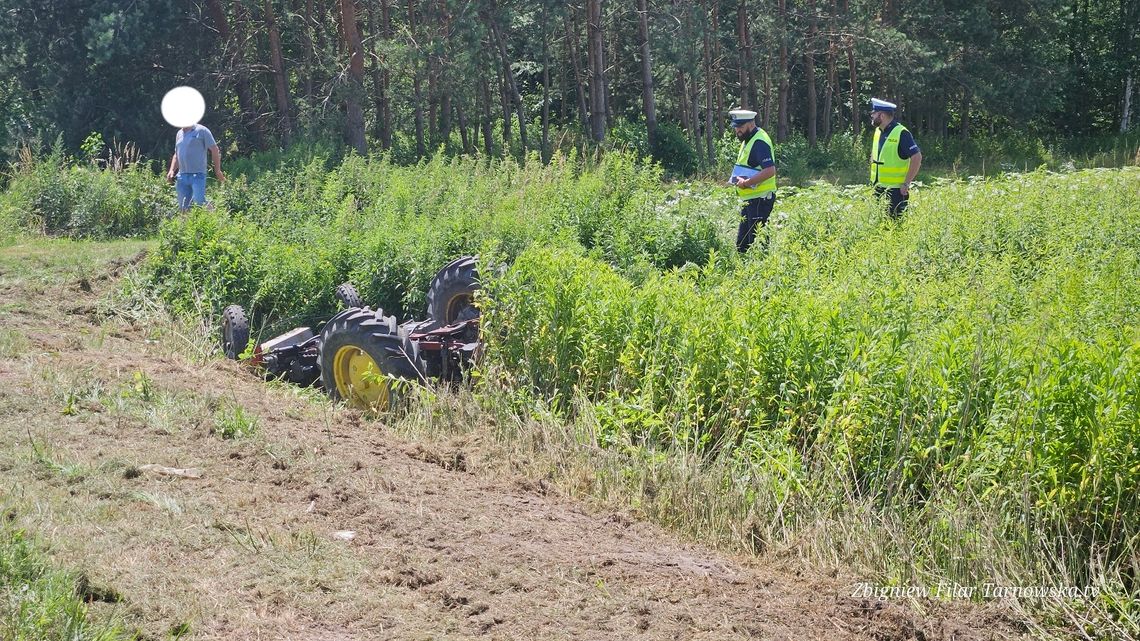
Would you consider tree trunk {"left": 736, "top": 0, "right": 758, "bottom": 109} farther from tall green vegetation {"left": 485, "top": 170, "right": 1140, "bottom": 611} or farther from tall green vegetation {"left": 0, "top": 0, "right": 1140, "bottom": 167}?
tall green vegetation {"left": 485, "top": 170, "right": 1140, "bottom": 611}

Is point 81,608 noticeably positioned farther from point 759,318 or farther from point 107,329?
point 107,329

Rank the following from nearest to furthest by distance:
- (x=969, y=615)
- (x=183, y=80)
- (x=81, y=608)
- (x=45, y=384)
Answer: (x=81, y=608)
(x=969, y=615)
(x=45, y=384)
(x=183, y=80)

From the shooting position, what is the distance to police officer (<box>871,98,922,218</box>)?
474 inches

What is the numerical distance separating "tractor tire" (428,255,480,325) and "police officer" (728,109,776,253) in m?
2.92

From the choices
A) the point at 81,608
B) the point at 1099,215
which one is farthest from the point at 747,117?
the point at 81,608

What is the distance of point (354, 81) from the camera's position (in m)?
23.8

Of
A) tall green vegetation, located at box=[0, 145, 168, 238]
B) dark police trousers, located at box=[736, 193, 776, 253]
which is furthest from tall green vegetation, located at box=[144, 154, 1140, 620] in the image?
tall green vegetation, located at box=[0, 145, 168, 238]

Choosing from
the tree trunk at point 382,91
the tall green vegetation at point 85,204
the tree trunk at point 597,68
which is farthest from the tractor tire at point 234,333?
the tree trunk at point 382,91

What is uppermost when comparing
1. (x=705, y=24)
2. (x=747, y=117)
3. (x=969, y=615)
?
(x=705, y=24)

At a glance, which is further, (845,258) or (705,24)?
(705,24)

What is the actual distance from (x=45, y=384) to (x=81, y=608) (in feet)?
12.8

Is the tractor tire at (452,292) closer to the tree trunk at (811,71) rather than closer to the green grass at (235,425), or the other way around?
the green grass at (235,425)

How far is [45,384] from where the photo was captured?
787 centimetres

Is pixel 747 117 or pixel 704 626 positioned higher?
pixel 747 117
